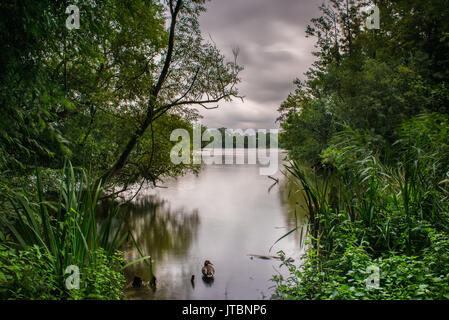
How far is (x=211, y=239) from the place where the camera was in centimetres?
886

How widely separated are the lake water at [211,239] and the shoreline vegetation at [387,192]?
588 millimetres

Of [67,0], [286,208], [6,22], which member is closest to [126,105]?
[67,0]

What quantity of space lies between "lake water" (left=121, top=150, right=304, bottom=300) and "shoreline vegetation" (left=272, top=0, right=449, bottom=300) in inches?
23.2

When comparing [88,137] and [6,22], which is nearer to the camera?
[6,22]

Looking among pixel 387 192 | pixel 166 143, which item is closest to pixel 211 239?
pixel 166 143

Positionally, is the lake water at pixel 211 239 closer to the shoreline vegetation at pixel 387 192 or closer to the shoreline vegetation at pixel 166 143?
the shoreline vegetation at pixel 387 192

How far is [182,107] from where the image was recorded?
23.1 feet

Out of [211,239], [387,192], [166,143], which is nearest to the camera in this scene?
[387,192]

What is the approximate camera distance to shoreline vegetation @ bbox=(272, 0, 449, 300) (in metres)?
2.28

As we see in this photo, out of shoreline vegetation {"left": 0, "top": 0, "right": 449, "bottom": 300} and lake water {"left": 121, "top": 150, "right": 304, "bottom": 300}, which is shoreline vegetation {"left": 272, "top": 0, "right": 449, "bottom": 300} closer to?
shoreline vegetation {"left": 0, "top": 0, "right": 449, "bottom": 300}

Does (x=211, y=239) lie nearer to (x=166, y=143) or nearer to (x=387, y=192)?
(x=166, y=143)

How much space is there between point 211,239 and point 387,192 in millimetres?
6059
